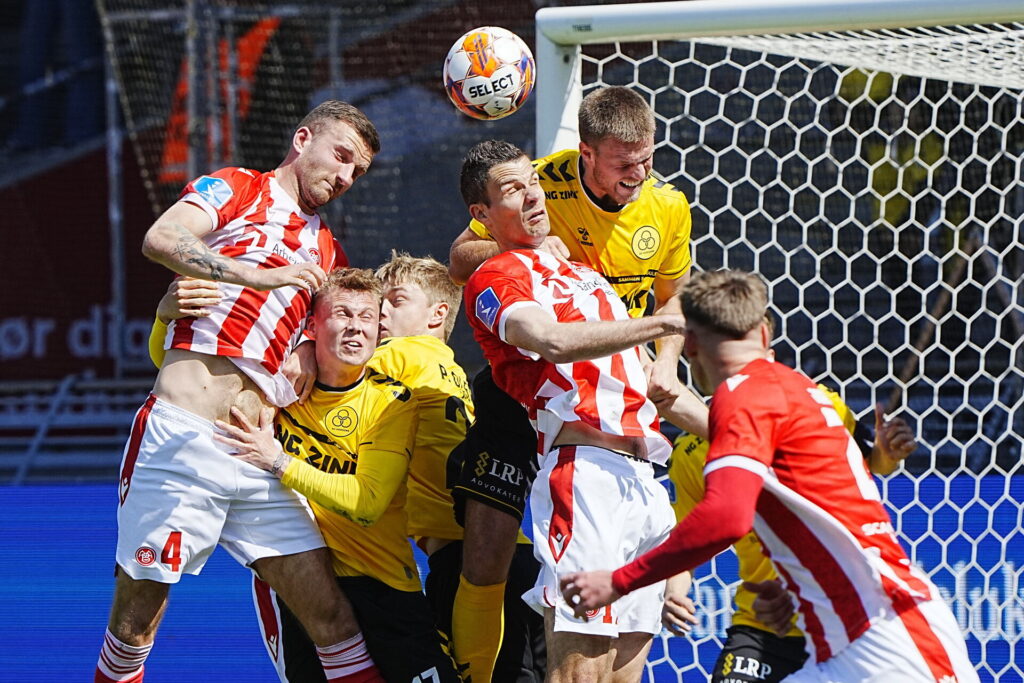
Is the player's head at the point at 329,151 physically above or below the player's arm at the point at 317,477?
above

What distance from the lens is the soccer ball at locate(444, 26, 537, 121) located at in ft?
14.8

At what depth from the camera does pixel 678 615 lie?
3893 mm

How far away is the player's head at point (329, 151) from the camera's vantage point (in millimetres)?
4512

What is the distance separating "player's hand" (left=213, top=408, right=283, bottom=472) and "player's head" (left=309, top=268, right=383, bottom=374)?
36 cm

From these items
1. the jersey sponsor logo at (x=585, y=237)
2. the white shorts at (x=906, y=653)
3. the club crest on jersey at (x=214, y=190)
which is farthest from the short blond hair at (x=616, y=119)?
the white shorts at (x=906, y=653)

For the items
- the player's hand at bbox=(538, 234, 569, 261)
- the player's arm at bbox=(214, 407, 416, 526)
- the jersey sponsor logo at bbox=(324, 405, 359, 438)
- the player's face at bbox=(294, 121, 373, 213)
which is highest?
the player's face at bbox=(294, 121, 373, 213)

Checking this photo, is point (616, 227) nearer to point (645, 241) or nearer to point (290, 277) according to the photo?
point (645, 241)

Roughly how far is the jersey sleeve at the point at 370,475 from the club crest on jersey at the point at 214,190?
0.98 m

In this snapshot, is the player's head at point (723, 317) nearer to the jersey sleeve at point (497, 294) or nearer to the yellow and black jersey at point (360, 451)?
the jersey sleeve at point (497, 294)

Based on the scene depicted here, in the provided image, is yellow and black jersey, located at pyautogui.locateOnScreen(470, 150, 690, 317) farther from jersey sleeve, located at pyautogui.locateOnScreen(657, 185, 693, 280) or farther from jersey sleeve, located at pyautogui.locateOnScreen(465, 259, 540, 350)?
jersey sleeve, located at pyautogui.locateOnScreen(465, 259, 540, 350)

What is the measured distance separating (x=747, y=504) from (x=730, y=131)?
524 centimetres

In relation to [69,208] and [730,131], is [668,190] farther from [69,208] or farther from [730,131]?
[69,208]

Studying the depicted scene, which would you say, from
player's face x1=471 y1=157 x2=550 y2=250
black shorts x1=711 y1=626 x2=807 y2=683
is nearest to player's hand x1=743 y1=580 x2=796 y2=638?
black shorts x1=711 y1=626 x2=807 y2=683

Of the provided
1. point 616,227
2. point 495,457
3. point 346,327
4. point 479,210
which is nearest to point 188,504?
point 346,327
